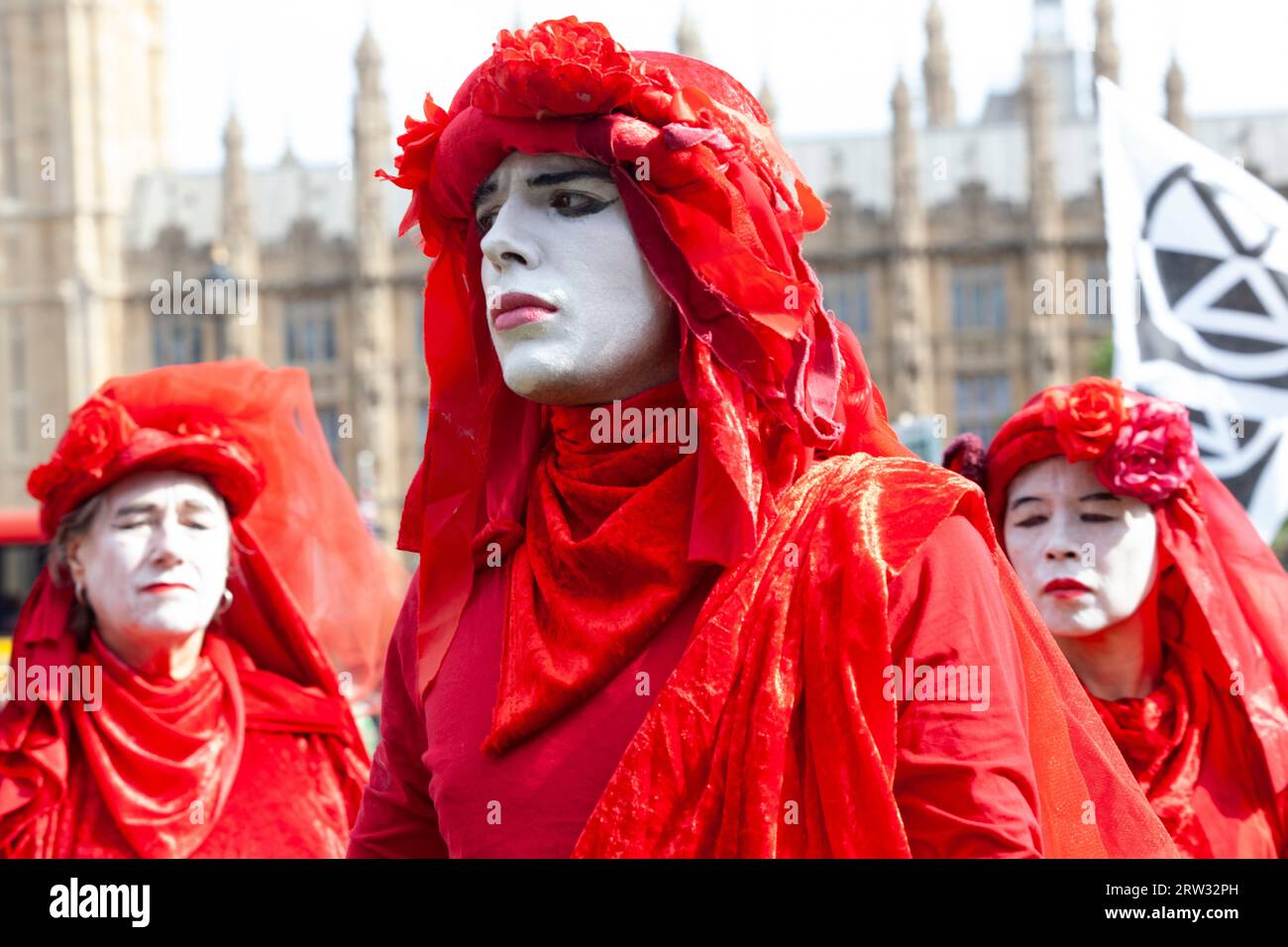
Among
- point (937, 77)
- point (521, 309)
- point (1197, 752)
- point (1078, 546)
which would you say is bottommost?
point (1197, 752)

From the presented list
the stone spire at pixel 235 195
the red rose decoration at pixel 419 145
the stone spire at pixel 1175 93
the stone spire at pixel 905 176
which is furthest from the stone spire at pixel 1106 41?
the red rose decoration at pixel 419 145

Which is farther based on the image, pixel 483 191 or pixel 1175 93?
pixel 1175 93

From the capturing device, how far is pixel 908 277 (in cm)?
4312

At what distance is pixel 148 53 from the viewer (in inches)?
2048

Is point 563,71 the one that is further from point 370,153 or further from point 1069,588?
point 370,153

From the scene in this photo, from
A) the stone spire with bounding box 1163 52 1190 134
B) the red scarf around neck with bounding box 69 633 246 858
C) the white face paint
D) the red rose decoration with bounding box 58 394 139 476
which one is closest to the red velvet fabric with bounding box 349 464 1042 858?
the white face paint

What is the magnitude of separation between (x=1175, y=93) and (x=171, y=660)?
140 ft

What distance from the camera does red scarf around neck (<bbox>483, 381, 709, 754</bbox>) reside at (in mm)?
2006

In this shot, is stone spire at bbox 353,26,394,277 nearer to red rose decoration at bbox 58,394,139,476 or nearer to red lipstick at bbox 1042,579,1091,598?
red rose decoration at bbox 58,394,139,476

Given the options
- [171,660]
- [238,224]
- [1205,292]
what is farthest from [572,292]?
[238,224]

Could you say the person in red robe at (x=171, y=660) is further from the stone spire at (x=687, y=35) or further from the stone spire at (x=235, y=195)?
the stone spire at (x=235, y=195)

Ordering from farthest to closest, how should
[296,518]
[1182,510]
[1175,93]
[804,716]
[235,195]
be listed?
[235,195]
[1175,93]
[296,518]
[1182,510]
[804,716]

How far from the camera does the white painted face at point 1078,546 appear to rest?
3576 millimetres
